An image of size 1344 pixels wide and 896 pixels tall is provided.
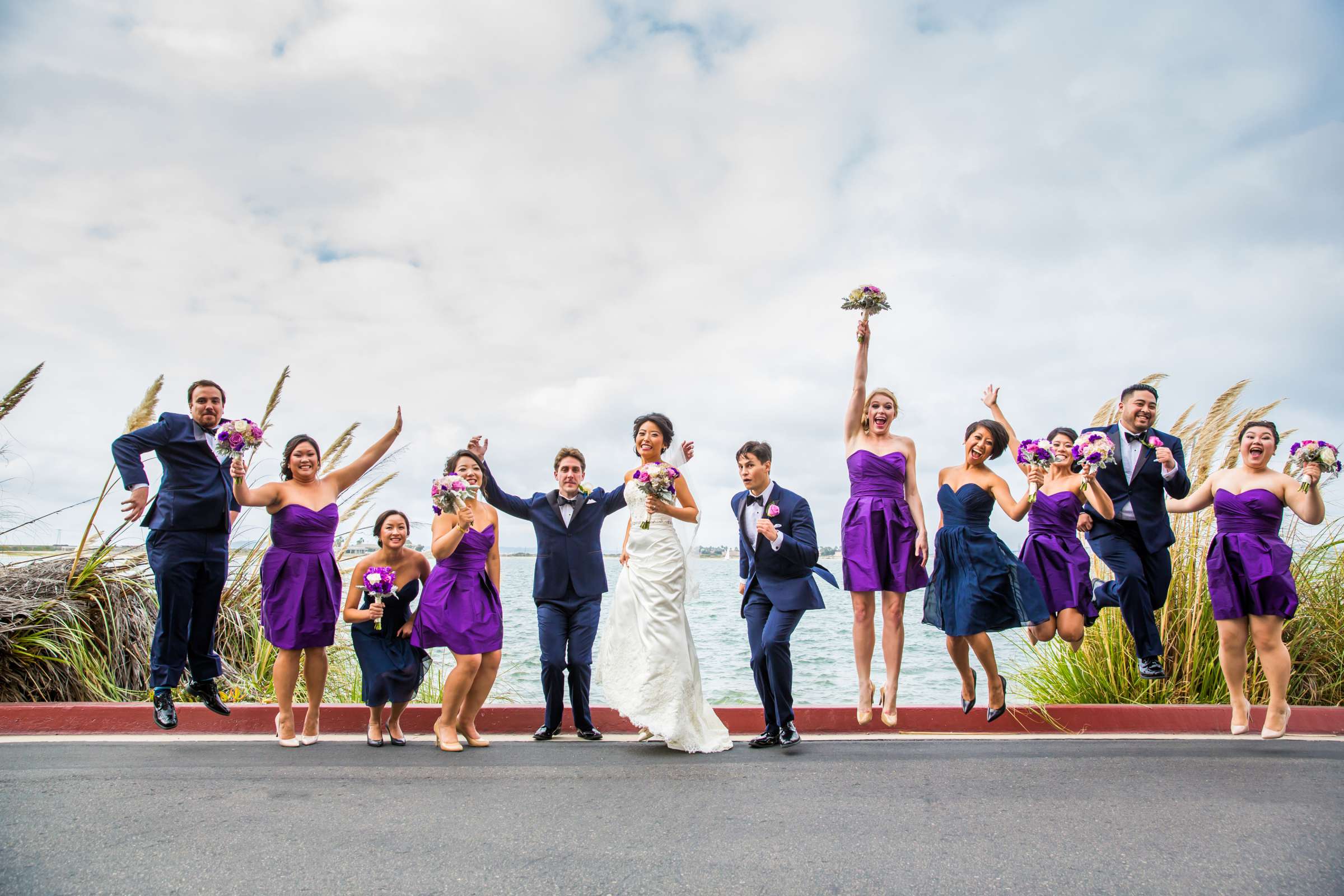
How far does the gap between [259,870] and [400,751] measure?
7.76 feet

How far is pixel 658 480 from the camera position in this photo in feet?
20.3

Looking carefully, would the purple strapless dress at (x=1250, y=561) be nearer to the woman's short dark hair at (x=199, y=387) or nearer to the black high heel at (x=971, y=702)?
the black high heel at (x=971, y=702)

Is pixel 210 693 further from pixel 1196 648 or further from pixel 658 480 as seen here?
pixel 1196 648

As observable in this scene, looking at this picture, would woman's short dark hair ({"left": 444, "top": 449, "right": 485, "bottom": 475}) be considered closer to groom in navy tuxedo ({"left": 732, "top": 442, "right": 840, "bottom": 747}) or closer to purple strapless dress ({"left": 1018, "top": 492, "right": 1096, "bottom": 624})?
groom in navy tuxedo ({"left": 732, "top": 442, "right": 840, "bottom": 747})

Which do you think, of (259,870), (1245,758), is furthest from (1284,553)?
(259,870)

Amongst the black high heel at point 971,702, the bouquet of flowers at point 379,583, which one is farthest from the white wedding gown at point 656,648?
the black high heel at point 971,702

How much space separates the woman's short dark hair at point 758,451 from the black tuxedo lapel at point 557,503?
1.39 m

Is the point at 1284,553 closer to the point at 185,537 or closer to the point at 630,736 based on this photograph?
the point at 630,736

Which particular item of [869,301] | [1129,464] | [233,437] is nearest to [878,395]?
[869,301]

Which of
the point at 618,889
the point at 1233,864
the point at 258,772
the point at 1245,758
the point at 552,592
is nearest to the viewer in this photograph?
the point at 618,889

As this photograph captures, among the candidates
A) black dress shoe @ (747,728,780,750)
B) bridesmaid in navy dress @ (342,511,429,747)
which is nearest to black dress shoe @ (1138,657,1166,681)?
black dress shoe @ (747,728,780,750)

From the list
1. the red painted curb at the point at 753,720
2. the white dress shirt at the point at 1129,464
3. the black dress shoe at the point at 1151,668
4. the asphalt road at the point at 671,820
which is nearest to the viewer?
the asphalt road at the point at 671,820

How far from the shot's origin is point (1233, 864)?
11.2 ft

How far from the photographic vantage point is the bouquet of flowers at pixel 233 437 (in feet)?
19.8
